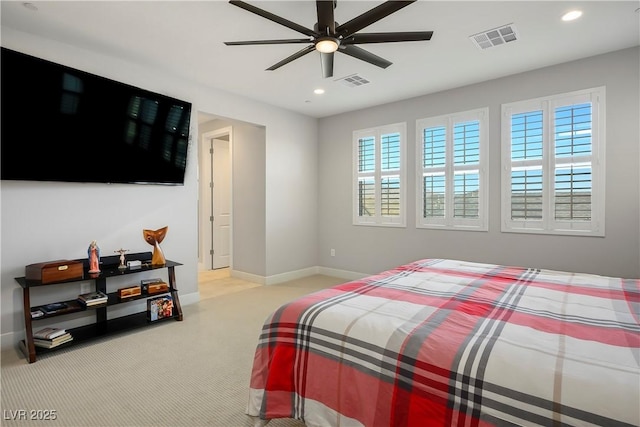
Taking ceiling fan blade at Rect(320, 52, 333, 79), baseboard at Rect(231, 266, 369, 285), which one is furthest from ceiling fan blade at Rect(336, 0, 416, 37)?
baseboard at Rect(231, 266, 369, 285)

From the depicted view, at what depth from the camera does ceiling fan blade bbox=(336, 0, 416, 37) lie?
1.93 meters

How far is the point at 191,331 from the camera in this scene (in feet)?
10.8

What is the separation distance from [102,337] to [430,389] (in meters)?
3.08

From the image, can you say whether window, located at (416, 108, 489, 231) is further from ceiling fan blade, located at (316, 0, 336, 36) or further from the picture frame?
the picture frame

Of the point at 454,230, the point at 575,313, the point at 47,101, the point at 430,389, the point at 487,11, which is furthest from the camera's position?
the point at 454,230

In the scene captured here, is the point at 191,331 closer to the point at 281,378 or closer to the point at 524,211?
the point at 281,378

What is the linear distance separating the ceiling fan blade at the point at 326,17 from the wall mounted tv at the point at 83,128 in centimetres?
227

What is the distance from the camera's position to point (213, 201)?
6.44m

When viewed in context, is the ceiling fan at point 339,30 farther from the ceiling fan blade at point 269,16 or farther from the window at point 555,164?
the window at point 555,164

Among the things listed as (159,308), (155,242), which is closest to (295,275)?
(159,308)

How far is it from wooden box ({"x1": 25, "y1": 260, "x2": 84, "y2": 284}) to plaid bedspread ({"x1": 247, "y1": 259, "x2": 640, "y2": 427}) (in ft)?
7.13

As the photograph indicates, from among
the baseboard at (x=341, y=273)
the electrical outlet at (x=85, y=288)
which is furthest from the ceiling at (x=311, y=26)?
the baseboard at (x=341, y=273)

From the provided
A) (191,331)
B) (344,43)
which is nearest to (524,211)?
(344,43)

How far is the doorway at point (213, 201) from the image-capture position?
6.39 meters
